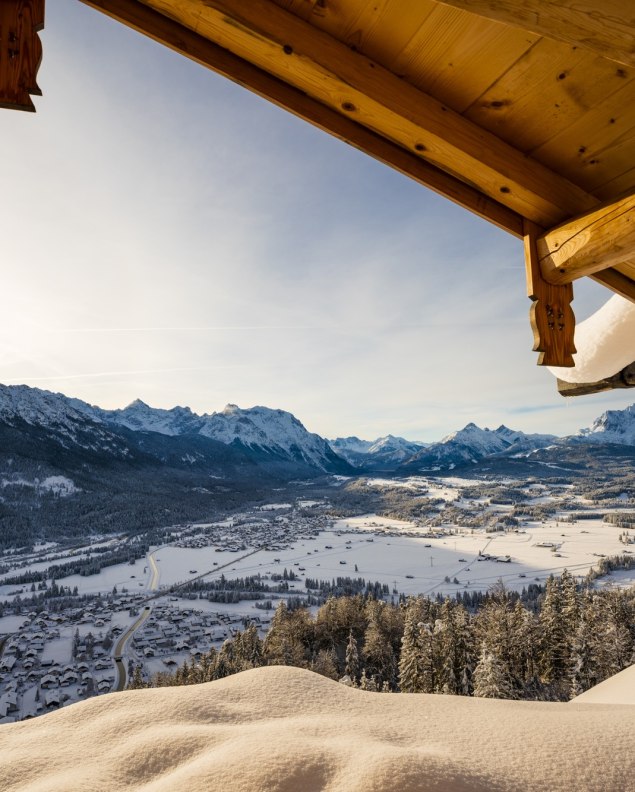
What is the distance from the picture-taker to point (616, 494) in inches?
5404

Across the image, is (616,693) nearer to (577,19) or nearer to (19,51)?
(577,19)

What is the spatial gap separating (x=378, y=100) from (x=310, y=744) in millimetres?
2734

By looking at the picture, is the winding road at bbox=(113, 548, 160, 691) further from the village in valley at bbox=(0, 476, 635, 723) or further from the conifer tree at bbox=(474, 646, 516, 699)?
the conifer tree at bbox=(474, 646, 516, 699)

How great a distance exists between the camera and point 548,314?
2.50m

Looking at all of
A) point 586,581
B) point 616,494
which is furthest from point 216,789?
point 616,494

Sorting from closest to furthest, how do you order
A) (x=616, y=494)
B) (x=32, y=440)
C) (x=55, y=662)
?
(x=55, y=662) → (x=616, y=494) → (x=32, y=440)

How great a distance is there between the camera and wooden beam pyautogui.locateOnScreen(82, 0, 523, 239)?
189 centimetres

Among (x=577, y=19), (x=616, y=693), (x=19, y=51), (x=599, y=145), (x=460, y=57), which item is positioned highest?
(x=460, y=57)

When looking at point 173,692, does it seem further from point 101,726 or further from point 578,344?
point 578,344

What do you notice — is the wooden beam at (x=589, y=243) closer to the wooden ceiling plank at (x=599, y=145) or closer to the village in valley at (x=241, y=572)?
the wooden ceiling plank at (x=599, y=145)

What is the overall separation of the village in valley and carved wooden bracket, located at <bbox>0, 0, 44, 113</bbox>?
30966 mm

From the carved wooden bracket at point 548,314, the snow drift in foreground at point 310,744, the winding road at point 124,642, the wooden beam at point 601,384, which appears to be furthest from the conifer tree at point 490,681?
the winding road at point 124,642

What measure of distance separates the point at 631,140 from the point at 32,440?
192 metres

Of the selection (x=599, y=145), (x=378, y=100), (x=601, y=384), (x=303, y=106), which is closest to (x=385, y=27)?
(x=378, y=100)
